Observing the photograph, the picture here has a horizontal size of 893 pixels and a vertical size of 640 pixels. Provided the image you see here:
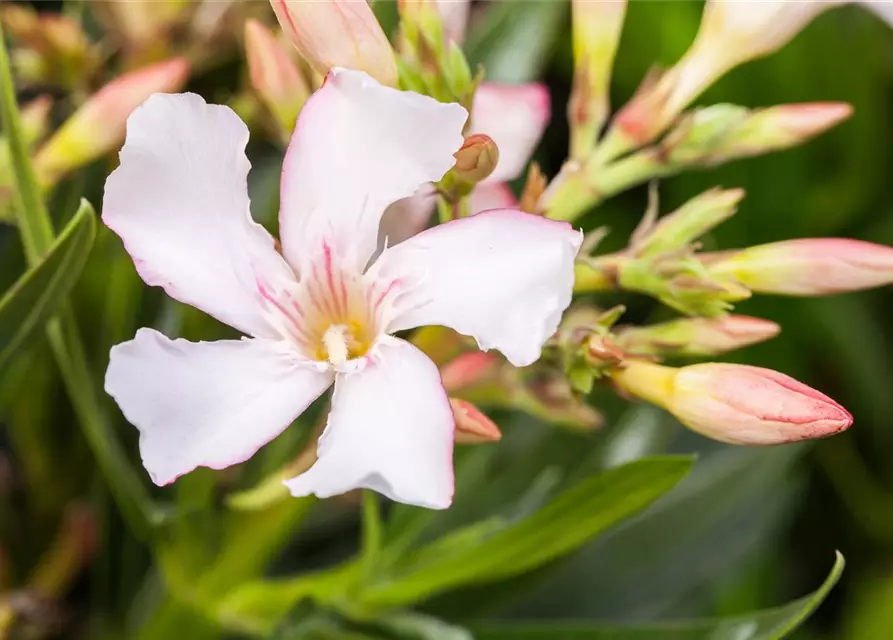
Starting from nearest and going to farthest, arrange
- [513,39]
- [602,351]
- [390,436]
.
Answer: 1. [390,436]
2. [602,351]
3. [513,39]

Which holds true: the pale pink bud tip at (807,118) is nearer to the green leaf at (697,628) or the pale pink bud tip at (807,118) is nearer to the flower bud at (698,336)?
the flower bud at (698,336)

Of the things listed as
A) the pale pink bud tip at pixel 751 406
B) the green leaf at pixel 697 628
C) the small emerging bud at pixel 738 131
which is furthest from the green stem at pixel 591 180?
the green leaf at pixel 697 628

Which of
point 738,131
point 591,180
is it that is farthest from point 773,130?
point 591,180

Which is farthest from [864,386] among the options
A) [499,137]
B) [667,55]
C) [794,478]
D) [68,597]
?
[68,597]

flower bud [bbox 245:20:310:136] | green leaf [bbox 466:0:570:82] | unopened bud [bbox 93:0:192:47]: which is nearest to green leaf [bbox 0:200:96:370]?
flower bud [bbox 245:20:310:136]

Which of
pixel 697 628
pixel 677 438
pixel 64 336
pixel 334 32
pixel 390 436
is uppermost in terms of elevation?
pixel 334 32

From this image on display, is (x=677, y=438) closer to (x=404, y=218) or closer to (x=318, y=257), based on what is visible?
(x=404, y=218)

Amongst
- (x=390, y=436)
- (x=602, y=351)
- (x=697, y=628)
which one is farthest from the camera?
(x=697, y=628)

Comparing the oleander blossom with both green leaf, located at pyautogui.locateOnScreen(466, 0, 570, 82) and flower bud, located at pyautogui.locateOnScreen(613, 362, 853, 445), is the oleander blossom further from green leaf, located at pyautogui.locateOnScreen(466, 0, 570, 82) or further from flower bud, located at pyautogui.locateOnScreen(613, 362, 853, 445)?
green leaf, located at pyautogui.locateOnScreen(466, 0, 570, 82)
